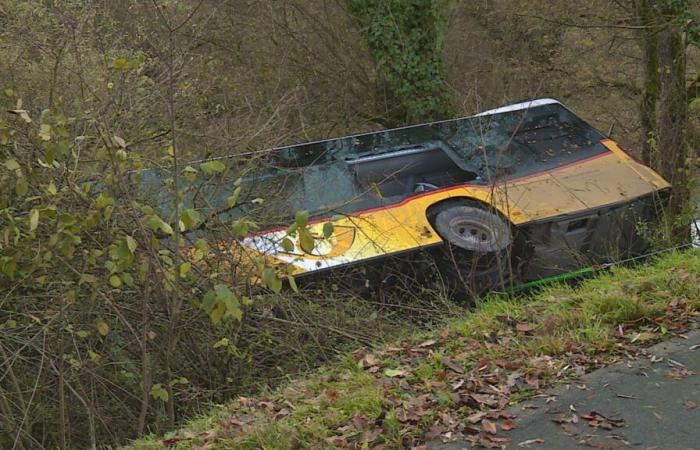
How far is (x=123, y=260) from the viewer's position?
4.57 metres

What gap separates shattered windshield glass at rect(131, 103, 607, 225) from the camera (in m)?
7.45

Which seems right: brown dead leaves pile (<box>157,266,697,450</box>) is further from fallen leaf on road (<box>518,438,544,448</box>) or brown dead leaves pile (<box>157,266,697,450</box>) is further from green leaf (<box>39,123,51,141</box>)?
green leaf (<box>39,123,51,141</box>)

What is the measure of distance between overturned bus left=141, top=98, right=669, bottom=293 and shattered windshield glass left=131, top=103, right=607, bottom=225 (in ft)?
0.05

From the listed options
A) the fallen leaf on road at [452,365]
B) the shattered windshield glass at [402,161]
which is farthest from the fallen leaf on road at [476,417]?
the shattered windshield glass at [402,161]

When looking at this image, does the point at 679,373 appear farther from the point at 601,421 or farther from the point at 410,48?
the point at 410,48

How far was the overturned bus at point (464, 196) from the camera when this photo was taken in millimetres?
7398

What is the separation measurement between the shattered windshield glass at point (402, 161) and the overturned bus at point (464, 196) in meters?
0.01

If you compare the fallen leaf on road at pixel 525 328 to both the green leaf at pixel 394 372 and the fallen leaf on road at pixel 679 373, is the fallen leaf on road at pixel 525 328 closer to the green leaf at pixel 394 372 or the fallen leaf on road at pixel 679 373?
the green leaf at pixel 394 372

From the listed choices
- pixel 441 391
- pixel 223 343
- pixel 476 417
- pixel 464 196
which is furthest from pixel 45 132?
pixel 464 196

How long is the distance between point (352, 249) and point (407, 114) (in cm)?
746

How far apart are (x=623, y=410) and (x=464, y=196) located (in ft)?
15.6

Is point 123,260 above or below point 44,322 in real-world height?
above

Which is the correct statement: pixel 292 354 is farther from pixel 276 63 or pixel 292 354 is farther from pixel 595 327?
pixel 276 63

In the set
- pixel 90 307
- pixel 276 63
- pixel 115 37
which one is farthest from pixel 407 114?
pixel 90 307
